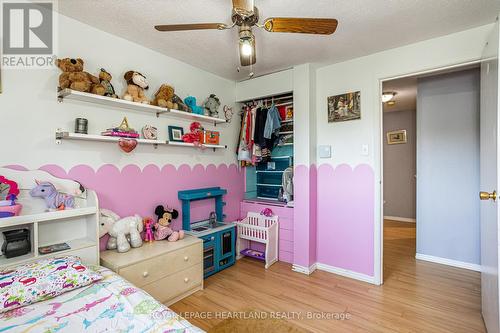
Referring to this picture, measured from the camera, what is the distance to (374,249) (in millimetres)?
2701

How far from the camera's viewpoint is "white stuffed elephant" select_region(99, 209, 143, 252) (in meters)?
2.19

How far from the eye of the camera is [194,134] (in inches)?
112

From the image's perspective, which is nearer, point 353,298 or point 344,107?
point 353,298

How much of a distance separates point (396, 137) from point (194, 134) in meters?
4.50

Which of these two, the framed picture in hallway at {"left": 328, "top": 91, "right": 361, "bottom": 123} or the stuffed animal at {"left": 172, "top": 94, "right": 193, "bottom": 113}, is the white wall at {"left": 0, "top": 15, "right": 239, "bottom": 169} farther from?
the framed picture in hallway at {"left": 328, "top": 91, "right": 361, "bottom": 123}

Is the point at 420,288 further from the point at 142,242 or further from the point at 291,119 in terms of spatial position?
the point at 142,242

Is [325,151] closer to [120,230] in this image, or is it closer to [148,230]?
[148,230]

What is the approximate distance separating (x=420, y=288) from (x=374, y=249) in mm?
537

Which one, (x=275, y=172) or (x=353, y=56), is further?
(x=275, y=172)

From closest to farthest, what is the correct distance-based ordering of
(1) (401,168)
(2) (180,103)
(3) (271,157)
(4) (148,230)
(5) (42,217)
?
(5) (42,217) < (4) (148,230) < (2) (180,103) < (3) (271,157) < (1) (401,168)

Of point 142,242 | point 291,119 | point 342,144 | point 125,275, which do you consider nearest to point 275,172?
point 291,119

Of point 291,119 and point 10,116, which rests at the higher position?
point 291,119

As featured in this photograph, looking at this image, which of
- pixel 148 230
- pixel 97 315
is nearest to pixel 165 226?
pixel 148 230

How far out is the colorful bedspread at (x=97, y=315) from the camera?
3.81 feet
